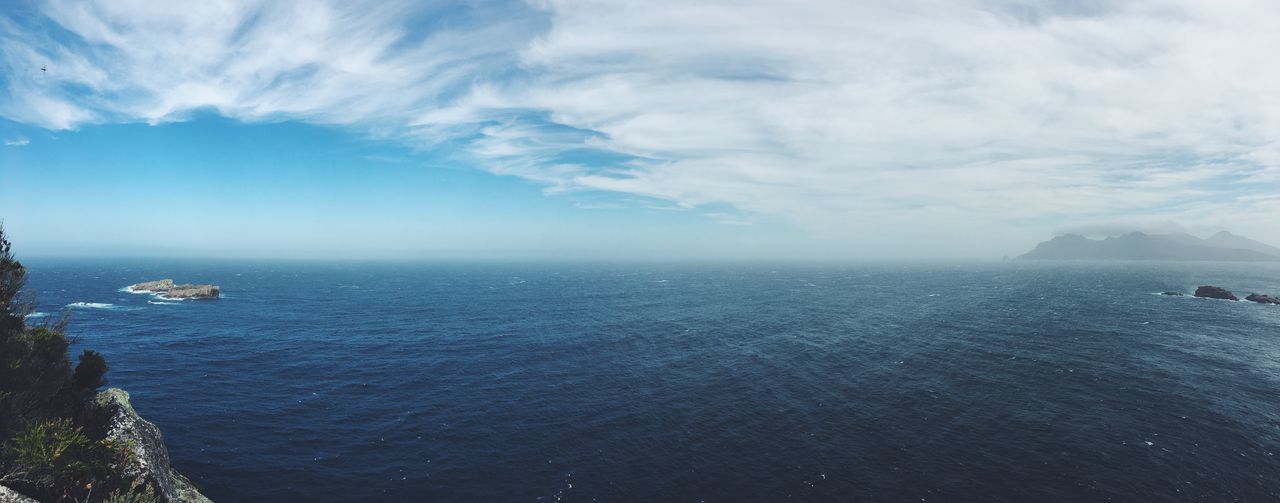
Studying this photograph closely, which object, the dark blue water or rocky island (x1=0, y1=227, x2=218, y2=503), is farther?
the dark blue water

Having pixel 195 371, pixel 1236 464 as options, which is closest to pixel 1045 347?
pixel 1236 464

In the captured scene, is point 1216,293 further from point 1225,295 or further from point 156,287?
point 156,287

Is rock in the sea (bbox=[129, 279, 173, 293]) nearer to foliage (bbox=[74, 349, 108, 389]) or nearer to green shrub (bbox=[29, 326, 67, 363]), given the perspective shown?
foliage (bbox=[74, 349, 108, 389])

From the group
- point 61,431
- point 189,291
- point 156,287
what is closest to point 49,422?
point 61,431

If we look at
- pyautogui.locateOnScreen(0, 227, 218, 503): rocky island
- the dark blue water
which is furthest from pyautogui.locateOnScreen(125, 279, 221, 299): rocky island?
pyautogui.locateOnScreen(0, 227, 218, 503): rocky island

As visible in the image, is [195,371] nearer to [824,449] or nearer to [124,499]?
[124,499]

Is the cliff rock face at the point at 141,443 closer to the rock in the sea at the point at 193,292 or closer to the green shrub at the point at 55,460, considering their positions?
the green shrub at the point at 55,460
